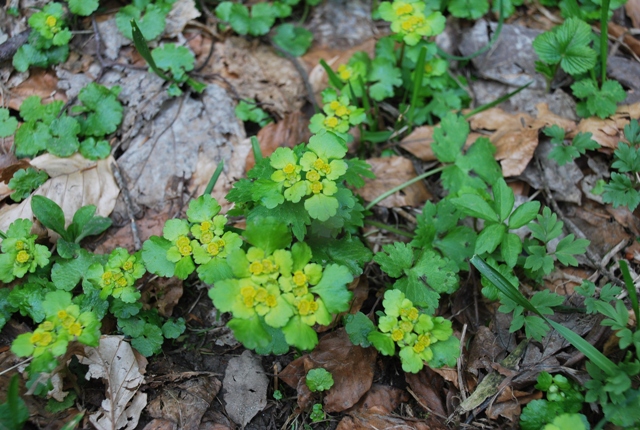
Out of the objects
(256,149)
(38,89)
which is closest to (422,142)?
(256,149)

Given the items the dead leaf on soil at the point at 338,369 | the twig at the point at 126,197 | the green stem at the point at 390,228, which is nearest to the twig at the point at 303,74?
the green stem at the point at 390,228

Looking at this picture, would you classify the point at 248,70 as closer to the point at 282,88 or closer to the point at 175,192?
the point at 282,88

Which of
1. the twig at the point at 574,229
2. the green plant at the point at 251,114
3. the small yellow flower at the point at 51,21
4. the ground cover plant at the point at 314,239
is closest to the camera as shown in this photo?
the ground cover plant at the point at 314,239

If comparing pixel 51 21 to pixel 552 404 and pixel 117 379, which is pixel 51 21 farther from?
pixel 552 404

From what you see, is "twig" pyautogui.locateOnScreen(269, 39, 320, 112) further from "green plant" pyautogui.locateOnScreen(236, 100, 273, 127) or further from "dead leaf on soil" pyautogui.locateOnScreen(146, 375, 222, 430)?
"dead leaf on soil" pyautogui.locateOnScreen(146, 375, 222, 430)

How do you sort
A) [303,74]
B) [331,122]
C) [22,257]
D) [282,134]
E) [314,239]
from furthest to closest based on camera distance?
[303,74] < [282,134] < [331,122] < [314,239] < [22,257]

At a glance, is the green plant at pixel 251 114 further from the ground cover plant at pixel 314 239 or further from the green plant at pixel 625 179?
the green plant at pixel 625 179
